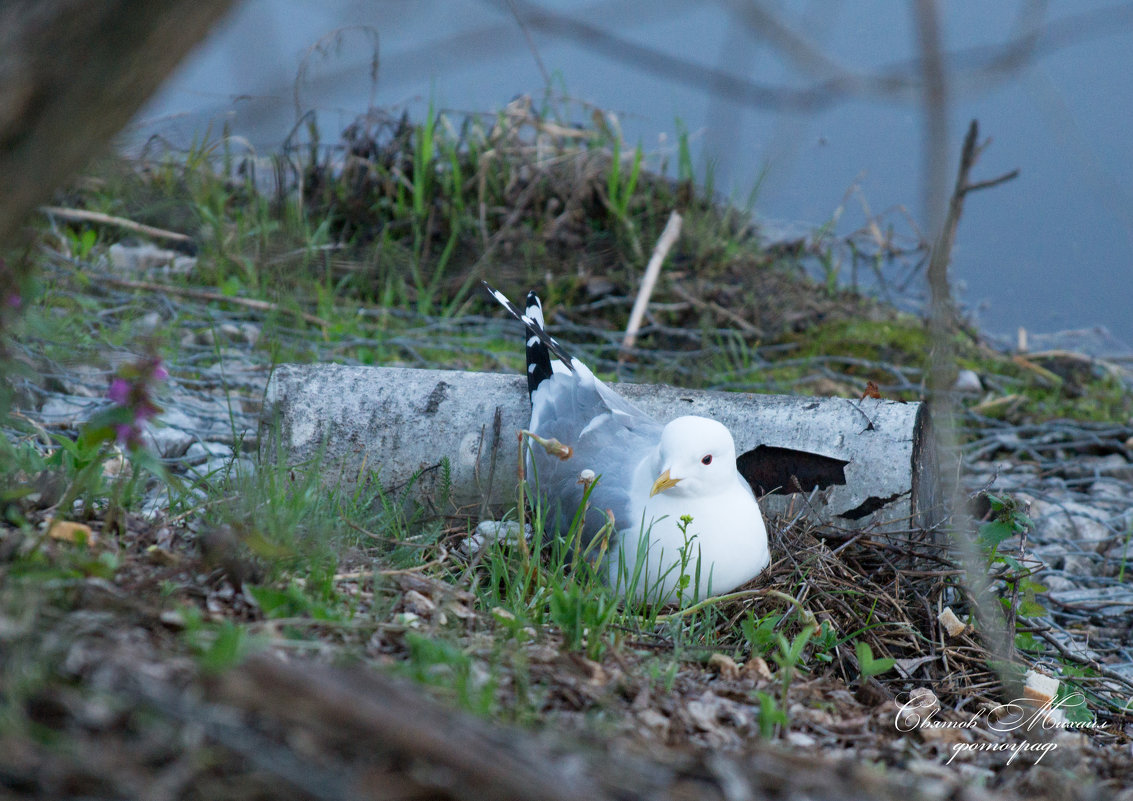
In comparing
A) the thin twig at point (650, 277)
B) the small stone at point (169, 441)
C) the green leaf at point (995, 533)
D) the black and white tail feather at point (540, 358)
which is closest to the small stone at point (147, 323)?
the small stone at point (169, 441)

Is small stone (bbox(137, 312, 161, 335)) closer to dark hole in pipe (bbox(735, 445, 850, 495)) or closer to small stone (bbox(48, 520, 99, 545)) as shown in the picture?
small stone (bbox(48, 520, 99, 545))

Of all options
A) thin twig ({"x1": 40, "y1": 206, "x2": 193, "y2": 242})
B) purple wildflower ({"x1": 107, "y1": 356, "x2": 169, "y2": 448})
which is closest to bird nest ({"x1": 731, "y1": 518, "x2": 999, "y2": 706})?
purple wildflower ({"x1": 107, "y1": 356, "x2": 169, "y2": 448})

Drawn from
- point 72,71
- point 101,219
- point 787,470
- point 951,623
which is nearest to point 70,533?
point 72,71

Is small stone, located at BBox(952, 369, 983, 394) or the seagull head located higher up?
small stone, located at BBox(952, 369, 983, 394)

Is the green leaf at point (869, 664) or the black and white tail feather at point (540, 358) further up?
the black and white tail feather at point (540, 358)

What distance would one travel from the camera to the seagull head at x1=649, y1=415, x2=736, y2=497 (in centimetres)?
267

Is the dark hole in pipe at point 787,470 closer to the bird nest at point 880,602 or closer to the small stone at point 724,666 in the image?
the bird nest at point 880,602

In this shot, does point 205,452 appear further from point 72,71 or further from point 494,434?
point 72,71

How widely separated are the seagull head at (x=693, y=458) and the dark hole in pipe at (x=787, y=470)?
1.41ft

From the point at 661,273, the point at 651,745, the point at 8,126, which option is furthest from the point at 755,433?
the point at 661,273

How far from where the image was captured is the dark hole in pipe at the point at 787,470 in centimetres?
306

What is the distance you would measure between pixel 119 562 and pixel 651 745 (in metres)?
1.10

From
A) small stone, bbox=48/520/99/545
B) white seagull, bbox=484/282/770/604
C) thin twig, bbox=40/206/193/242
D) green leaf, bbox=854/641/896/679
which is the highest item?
thin twig, bbox=40/206/193/242

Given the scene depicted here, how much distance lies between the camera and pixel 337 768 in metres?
1.21
